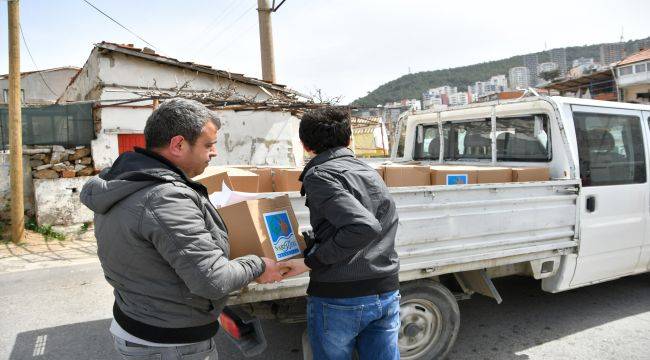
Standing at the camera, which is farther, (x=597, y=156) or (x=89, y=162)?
(x=89, y=162)

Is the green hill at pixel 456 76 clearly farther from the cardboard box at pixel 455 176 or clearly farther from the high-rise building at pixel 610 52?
the cardboard box at pixel 455 176

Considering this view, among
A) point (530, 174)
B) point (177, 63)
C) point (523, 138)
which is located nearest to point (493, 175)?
point (530, 174)

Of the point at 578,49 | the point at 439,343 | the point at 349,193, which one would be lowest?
the point at 439,343

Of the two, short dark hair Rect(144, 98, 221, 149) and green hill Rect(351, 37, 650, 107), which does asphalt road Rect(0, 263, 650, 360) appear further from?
green hill Rect(351, 37, 650, 107)

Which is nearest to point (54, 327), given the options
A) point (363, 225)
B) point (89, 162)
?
point (363, 225)

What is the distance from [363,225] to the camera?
1793mm

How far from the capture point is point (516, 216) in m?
3.23

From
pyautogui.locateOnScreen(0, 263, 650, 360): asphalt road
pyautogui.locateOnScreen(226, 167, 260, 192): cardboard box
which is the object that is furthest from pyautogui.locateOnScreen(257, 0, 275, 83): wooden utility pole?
pyautogui.locateOnScreen(226, 167, 260, 192): cardboard box

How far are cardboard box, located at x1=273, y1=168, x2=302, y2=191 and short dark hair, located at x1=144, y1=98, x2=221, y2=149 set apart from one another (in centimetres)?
164

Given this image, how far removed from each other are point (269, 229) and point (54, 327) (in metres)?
3.28

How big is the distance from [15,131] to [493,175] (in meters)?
8.14

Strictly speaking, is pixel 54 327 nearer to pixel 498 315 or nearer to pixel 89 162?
pixel 498 315

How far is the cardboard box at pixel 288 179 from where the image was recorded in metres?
3.28

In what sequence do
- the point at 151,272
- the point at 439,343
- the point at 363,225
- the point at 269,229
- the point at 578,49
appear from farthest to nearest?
the point at 578,49 < the point at 439,343 < the point at 269,229 < the point at 363,225 < the point at 151,272
